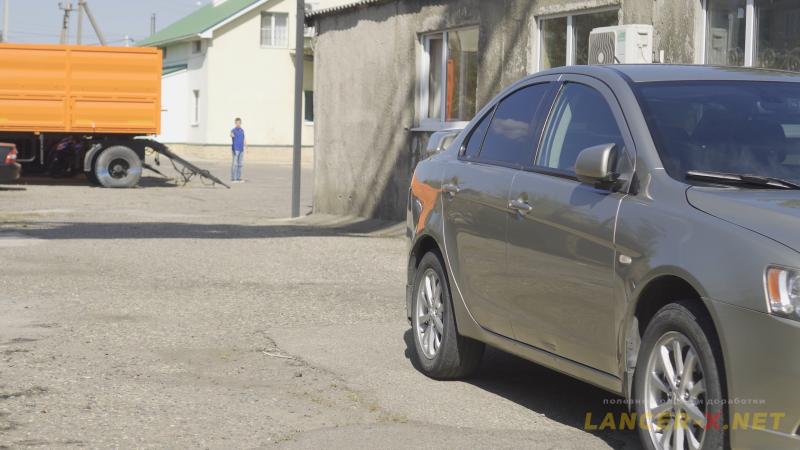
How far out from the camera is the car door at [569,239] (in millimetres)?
5426

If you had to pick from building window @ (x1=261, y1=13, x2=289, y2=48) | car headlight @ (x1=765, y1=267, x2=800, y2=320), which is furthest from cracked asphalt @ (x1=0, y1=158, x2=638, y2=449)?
building window @ (x1=261, y1=13, x2=289, y2=48)

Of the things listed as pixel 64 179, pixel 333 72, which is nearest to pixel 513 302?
pixel 333 72

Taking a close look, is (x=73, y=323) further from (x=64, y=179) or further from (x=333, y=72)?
(x=64, y=179)

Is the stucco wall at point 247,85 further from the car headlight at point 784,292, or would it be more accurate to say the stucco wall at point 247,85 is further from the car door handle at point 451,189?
the car headlight at point 784,292

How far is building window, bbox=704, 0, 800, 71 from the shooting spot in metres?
→ 12.2

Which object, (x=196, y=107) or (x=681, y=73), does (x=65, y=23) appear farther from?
(x=681, y=73)

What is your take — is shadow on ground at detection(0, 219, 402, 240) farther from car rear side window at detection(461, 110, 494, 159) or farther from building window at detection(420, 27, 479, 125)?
car rear side window at detection(461, 110, 494, 159)

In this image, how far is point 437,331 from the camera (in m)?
7.24

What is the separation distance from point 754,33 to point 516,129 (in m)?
6.64

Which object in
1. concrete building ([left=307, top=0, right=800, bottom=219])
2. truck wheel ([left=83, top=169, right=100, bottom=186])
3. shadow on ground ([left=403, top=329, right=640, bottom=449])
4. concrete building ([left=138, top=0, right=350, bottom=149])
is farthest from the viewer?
concrete building ([left=138, top=0, right=350, bottom=149])

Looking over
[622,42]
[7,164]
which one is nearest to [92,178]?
[7,164]

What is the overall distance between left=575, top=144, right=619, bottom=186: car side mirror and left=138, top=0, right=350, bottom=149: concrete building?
46.2 meters

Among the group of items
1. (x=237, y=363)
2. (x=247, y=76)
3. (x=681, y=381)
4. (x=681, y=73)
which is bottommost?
(x=237, y=363)

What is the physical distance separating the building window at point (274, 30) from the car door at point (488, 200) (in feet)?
157
